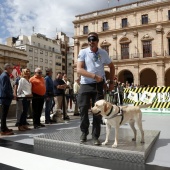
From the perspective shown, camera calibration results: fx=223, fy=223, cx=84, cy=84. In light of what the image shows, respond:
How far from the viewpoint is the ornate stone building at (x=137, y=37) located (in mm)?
31844

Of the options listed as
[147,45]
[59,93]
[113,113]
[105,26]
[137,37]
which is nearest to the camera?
[113,113]

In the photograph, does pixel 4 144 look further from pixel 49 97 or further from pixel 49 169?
pixel 49 97

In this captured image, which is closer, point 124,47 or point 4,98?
point 4,98

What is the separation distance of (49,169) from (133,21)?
3386cm

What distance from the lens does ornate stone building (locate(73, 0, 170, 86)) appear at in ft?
104

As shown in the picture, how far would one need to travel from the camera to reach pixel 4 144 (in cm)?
447

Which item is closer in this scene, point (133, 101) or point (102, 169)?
point (102, 169)

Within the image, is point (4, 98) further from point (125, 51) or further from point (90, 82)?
point (125, 51)

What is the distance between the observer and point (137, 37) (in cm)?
3403

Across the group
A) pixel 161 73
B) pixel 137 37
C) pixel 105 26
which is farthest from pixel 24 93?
pixel 105 26

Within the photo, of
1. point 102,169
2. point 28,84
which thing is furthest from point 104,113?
point 28,84

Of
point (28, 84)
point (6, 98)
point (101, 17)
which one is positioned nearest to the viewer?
point (6, 98)

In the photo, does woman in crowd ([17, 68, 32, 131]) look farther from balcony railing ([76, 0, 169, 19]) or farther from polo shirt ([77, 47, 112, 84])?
balcony railing ([76, 0, 169, 19])

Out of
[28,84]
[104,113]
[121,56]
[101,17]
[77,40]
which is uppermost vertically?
[101,17]
